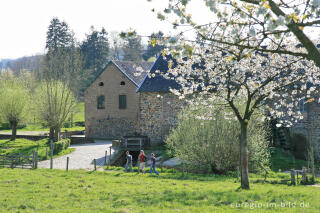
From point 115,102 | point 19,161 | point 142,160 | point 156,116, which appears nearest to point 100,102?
point 115,102

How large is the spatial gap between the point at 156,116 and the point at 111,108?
10032 mm

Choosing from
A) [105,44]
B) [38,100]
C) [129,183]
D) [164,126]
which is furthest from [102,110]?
[105,44]

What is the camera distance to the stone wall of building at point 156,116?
2577cm

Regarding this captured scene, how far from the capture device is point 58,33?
5797 cm

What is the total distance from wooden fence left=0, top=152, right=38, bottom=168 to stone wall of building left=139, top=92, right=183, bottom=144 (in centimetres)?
928

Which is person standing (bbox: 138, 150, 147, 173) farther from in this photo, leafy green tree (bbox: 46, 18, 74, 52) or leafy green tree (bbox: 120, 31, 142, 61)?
leafy green tree (bbox: 120, 31, 142, 61)

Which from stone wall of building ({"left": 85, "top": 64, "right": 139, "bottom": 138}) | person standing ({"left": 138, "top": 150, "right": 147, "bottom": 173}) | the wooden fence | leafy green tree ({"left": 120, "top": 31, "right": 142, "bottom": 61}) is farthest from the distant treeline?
person standing ({"left": 138, "top": 150, "right": 147, "bottom": 173})

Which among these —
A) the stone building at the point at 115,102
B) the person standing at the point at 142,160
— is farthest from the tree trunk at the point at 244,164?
the stone building at the point at 115,102

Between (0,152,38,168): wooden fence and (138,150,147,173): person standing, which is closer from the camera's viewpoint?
(138,150,147,173): person standing

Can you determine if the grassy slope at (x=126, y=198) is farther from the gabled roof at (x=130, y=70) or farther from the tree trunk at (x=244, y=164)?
the gabled roof at (x=130, y=70)

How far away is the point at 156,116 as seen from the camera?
25.8 metres

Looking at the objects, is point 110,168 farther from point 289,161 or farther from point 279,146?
point 279,146

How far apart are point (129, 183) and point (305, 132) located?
14726 mm

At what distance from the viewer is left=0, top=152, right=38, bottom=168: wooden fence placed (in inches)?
739
